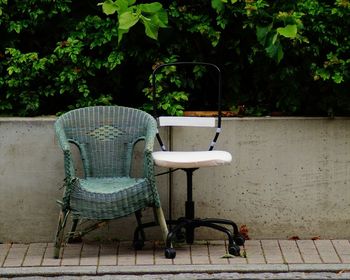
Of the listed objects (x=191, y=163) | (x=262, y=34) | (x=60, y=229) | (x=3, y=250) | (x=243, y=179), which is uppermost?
(x=262, y=34)

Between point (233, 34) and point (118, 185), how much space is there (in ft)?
5.54

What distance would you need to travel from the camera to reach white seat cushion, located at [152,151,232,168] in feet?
24.3

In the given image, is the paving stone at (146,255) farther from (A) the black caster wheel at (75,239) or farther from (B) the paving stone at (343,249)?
(B) the paving stone at (343,249)

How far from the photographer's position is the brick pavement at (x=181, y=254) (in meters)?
7.46

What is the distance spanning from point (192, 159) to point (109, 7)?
1403mm

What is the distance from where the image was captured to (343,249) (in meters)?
7.84

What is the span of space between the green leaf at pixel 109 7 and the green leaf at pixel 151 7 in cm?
20

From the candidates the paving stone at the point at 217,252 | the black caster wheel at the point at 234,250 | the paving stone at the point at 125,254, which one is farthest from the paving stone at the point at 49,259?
the black caster wheel at the point at 234,250

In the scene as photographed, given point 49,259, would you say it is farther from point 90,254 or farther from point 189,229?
point 189,229

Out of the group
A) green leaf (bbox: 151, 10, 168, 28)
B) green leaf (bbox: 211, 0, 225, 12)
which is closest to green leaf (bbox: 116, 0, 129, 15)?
green leaf (bbox: 151, 10, 168, 28)

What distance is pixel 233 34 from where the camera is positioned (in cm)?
837

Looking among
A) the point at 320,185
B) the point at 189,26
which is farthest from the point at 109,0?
the point at 320,185

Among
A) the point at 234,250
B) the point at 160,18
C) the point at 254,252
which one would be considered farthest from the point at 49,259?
the point at 160,18

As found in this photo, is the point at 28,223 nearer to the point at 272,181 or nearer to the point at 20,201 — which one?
the point at 20,201
